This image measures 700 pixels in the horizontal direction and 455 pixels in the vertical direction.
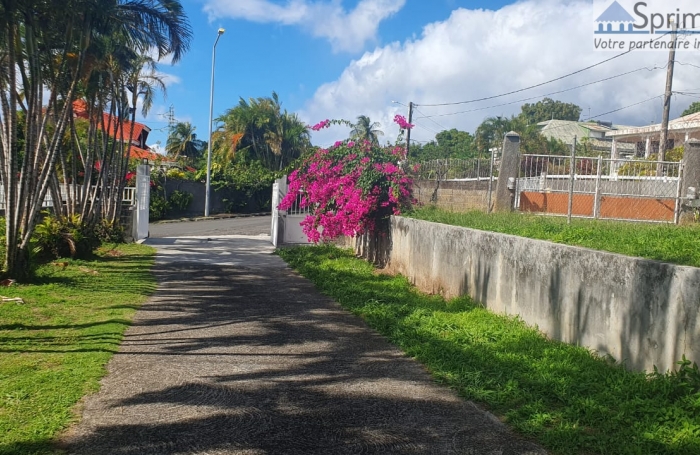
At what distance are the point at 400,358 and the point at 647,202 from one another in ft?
22.6

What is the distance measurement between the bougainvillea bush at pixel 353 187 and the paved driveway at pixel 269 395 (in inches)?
188

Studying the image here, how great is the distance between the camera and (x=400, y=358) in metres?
6.55

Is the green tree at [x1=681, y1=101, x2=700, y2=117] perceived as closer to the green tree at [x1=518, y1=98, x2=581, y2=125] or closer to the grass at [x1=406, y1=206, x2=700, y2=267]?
the green tree at [x1=518, y1=98, x2=581, y2=125]

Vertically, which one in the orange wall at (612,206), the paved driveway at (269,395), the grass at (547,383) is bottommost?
the paved driveway at (269,395)

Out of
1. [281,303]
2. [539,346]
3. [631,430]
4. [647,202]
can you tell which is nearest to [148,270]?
[281,303]

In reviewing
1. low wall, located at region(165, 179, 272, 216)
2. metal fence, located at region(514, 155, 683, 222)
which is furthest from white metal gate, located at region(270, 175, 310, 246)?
low wall, located at region(165, 179, 272, 216)

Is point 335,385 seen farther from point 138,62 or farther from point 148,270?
point 138,62

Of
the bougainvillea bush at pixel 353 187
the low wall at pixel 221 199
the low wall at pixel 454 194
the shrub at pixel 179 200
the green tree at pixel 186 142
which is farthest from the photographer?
the green tree at pixel 186 142

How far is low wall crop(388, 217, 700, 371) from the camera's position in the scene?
4.95 m

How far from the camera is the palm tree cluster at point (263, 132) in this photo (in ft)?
154

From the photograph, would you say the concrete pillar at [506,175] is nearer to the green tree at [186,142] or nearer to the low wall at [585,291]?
the low wall at [585,291]

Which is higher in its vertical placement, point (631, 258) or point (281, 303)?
point (631, 258)

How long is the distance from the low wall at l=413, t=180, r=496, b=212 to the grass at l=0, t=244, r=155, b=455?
6199mm

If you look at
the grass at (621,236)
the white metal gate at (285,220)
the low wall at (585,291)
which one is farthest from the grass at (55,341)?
the white metal gate at (285,220)
